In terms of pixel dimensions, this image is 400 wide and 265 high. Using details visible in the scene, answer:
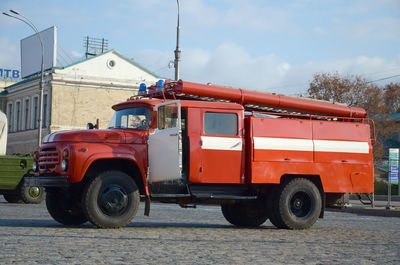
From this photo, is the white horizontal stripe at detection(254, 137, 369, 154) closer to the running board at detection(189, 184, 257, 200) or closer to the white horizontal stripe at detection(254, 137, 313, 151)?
the white horizontal stripe at detection(254, 137, 313, 151)

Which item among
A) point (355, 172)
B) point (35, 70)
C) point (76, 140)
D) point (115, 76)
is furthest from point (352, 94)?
point (76, 140)

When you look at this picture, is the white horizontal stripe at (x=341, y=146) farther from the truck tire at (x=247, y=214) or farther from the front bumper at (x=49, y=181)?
the front bumper at (x=49, y=181)

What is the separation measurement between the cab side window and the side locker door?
762mm

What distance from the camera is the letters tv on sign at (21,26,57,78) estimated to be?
2516 inches

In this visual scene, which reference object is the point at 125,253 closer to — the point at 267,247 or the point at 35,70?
the point at 267,247

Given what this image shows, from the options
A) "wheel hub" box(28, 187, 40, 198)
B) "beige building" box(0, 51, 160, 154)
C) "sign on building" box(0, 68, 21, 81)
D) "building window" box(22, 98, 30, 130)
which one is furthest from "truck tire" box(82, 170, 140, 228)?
"sign on building" box(0, 68, 21, 81)

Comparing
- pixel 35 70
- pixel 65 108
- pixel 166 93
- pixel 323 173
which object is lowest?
pixel 323 173

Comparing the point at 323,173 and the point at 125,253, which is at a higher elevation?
the point at 323,173

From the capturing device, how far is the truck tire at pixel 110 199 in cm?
1234

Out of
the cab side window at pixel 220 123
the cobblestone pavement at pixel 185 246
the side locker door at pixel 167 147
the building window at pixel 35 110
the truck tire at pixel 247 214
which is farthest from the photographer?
the building window at pixel 35 110

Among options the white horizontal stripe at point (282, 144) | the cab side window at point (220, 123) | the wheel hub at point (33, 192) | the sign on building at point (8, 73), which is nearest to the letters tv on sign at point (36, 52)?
the sign on building at point (8, 73)

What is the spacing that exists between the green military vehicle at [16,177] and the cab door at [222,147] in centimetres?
1106

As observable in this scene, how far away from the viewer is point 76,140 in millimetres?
12547

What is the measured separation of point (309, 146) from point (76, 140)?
16.2 feet
